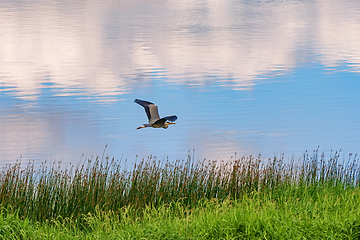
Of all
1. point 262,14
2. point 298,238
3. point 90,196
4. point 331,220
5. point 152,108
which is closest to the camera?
point 298,238

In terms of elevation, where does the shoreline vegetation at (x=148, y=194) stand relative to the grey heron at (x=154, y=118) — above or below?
below

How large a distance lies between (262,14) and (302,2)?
1404 cm

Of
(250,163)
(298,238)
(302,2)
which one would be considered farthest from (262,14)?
(298,238)

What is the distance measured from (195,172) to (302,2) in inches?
2857

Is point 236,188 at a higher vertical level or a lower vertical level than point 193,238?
lower

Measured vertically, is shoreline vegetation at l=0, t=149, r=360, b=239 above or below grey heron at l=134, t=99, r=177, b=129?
below

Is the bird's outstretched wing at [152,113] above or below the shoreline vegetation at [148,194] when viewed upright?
above

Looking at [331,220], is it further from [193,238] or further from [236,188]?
[236,188]

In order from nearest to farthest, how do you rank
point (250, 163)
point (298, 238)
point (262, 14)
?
1. point (298, 238)
2. point (250, 163)
3. point (262, 14)

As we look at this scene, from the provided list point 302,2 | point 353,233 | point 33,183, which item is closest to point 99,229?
point 33,183

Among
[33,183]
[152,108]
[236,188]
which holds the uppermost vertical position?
[152,108]

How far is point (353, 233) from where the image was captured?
6926 millimetres

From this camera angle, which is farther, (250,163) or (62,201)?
(250,163)

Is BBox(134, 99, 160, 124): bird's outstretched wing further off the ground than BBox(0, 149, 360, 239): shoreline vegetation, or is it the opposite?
BBox(134, 99, 160, 124): bird's outstretched wing
